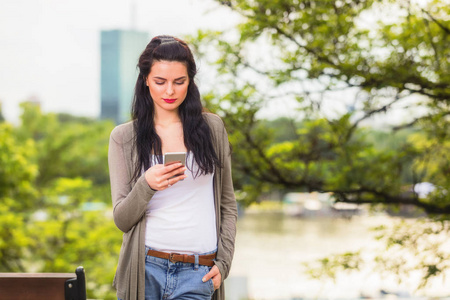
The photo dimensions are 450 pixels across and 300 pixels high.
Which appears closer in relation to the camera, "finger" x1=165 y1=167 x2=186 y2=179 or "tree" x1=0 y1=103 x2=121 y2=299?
"finger" x1=165 y1=167 x2=186 y2=179

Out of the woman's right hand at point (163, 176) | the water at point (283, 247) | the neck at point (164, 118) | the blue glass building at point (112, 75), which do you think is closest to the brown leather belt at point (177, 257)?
the woman's right hand at point (163, 176)

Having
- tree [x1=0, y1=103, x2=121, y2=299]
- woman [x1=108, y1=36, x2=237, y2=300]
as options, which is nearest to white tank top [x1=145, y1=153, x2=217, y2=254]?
woman [x1=108, y1=36, x2=237, y2=300]

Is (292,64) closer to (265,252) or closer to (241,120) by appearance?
(241,120)

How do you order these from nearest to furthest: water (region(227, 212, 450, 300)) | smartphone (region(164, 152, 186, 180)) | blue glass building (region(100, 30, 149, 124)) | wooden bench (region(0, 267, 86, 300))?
1. smartphone (region(164, 152, 186, 180))
2. wooden bench (region(0, 267, 86, 300))
3. blue glass building (region(100, 30, 149, 124))
4. water (region(227, 212, 450, 300))

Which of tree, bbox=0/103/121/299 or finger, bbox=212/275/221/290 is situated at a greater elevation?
finger, bbox=212/275/221/290

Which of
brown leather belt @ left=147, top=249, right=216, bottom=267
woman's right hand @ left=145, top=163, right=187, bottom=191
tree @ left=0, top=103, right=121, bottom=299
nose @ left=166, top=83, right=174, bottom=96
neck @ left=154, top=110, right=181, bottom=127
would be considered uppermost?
nose @ left=166, top=83, right=174, bottom=96

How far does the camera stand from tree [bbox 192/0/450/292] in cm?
288

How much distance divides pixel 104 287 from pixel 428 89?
5.87m

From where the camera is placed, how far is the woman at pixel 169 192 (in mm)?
1130

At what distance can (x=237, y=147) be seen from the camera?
3174mm

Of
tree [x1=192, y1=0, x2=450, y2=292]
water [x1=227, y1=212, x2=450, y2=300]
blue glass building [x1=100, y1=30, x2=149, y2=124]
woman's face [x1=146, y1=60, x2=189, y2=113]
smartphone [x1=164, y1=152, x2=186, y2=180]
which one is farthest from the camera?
water [x1=227, y1=212, x2=450, y2=300]

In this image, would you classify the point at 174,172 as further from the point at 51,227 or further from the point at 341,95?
the point at 51,227

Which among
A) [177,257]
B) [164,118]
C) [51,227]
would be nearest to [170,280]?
[177,257]

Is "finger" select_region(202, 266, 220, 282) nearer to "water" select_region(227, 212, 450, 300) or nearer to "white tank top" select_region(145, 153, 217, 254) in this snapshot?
"white tank top" select_region(145, 153, 217, 254)
